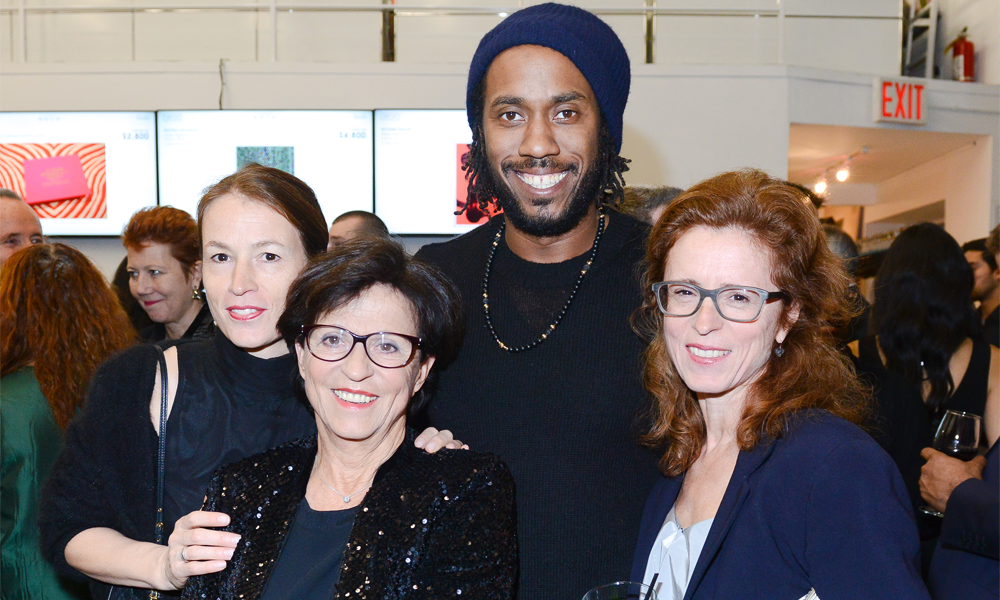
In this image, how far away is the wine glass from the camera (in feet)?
7.84

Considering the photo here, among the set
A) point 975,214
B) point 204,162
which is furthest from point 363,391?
point 975,214

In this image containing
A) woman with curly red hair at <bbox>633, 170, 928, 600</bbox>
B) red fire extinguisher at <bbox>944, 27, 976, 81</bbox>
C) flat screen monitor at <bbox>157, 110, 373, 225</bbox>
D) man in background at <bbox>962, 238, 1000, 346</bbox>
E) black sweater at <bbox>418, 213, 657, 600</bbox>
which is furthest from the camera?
red fire extinguisher at <bbox>944, 27, 976, 81</bbox>

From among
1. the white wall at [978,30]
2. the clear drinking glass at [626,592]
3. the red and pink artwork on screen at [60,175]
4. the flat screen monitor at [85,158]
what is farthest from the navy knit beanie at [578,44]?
the white wall at [978,30]

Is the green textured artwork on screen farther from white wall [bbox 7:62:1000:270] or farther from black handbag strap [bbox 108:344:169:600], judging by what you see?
black handbag strap [bbox 108:344:169:600]

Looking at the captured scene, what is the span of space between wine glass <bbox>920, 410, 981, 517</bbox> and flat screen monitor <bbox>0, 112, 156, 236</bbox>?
205 inches

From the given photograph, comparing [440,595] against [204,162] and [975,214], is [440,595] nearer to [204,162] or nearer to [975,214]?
[204,162]

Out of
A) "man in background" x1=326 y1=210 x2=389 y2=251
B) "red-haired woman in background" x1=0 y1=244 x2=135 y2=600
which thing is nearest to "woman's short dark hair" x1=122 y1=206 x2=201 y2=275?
"man in background" x1=326 y1=210 x2=389 y2=251

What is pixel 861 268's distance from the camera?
11.6ft

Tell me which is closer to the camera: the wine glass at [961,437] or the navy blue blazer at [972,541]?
the navy blue blazer at [972,541]

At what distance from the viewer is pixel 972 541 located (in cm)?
196

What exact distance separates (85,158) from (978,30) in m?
7.88

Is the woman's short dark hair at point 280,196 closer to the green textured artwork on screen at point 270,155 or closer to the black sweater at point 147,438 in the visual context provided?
the black sweater at point 147,438

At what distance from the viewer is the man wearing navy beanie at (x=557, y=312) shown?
5.92 feet

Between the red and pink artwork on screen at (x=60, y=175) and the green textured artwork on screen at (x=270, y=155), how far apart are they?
997 mm
